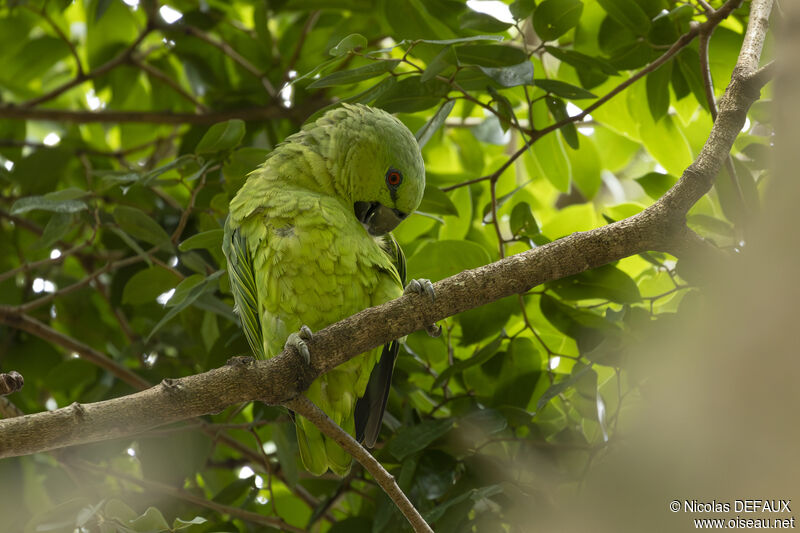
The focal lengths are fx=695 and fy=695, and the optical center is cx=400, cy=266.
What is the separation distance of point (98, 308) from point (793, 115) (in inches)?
127

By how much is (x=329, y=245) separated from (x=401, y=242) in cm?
68

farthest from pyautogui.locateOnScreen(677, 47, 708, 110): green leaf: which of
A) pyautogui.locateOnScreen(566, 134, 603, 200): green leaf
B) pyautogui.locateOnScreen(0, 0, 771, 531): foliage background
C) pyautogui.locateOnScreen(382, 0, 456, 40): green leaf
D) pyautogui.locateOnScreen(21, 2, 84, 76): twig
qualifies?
pyautogui.locateOnScreen(21, 2, 84, 76): twig

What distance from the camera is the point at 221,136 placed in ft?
7.55

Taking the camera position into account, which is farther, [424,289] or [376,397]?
[376,397]

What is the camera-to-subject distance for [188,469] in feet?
8.33

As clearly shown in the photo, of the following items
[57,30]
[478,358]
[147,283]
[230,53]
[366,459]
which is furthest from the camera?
[230,53]

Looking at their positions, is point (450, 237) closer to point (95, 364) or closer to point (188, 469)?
point (188, 469)

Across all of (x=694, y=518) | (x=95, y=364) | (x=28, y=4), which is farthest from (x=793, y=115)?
(x=28, y=4)

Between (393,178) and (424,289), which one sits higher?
(393,178)

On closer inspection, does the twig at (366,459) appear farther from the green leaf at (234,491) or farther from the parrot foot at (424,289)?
the green leaf at (234,491)

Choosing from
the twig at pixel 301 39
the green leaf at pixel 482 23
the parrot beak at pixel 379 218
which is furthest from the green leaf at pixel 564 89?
the twig at pixel 301 39

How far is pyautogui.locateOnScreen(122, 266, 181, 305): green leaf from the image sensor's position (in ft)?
8.38

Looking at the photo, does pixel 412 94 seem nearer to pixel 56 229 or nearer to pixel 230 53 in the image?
pixel 56 229

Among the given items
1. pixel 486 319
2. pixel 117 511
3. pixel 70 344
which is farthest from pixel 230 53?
pixel 117 511
